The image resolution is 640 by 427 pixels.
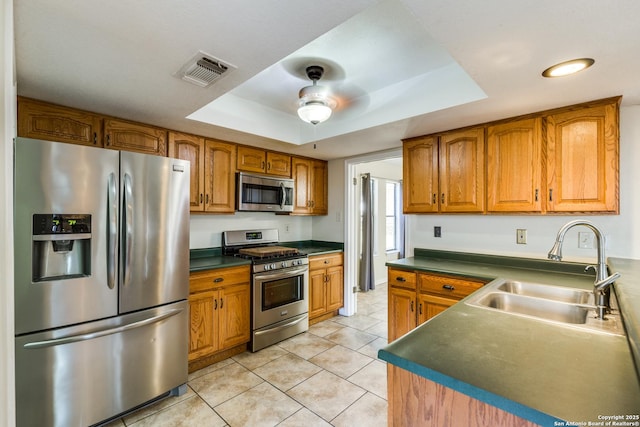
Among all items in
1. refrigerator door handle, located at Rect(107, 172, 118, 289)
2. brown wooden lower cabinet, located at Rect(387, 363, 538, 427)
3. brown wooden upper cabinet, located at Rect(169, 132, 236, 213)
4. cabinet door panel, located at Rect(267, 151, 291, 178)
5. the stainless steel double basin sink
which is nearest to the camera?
brown wooden lower cabinet, located at Rect(387, 363, 538, 427)

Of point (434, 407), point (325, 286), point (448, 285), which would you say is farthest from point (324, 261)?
point (434, 407)

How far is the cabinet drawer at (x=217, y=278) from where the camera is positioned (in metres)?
2.51

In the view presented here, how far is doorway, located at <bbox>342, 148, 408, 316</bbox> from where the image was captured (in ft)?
13.0

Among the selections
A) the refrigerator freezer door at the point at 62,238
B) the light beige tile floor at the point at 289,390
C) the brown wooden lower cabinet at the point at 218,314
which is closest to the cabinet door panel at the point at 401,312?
the light beige tile floor at the point at 289,390

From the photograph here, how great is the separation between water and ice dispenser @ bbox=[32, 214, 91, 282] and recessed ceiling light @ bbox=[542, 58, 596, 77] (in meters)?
2.81

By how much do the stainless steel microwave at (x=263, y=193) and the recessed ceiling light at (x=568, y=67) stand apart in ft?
8.52

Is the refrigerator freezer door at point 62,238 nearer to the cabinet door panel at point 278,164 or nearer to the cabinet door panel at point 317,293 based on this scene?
the cabinet door panel at point 278,164

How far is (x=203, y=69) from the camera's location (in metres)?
1.64

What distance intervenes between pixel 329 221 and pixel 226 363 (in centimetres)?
222

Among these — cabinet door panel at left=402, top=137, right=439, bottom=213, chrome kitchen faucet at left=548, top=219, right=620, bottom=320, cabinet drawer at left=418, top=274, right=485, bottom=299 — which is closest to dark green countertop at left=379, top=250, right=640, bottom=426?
chrome kitchen faucet at left=548, top=219, right=620, bottom=320

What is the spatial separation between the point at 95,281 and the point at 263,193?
187 centimetres

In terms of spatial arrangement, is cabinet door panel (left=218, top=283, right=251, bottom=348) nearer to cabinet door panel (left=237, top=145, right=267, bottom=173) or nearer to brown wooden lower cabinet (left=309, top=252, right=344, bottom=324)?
brown wooden lower cabinet (left=309, top=252, right=344, bottom=324)

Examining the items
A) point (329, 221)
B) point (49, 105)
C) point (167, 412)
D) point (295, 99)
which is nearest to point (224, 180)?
point (295, 99)

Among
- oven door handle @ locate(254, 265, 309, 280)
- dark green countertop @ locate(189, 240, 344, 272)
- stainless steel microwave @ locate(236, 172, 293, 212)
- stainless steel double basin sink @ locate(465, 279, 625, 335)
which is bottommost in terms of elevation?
oven door handle @ locate(254, 265, 309, 280)
